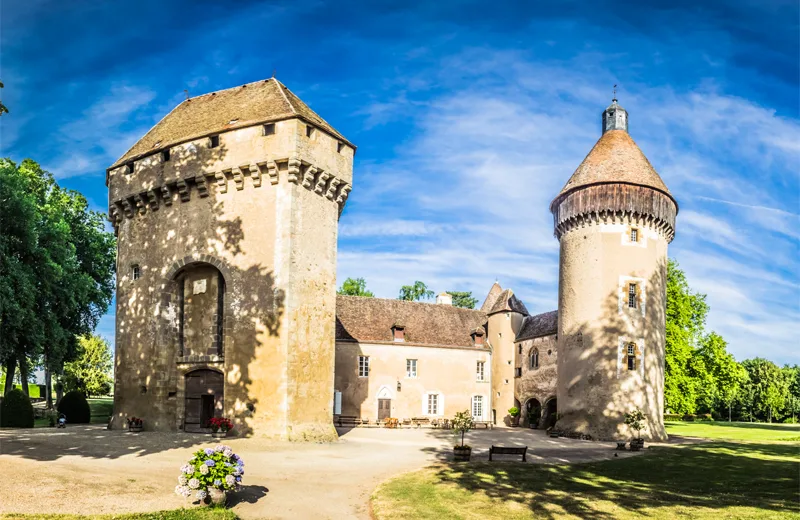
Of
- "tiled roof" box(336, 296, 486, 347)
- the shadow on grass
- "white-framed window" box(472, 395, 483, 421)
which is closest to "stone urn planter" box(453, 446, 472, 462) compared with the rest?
the shadow on grass

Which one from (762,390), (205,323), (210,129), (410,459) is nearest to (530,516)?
(410,459)

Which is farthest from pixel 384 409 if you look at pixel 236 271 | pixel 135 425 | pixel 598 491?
pixel 598 491

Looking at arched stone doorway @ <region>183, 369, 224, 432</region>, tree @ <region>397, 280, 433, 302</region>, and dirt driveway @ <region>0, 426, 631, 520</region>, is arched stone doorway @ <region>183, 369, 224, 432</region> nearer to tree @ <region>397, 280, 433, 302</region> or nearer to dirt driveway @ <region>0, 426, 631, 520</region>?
dirt driveway @ <region>0, 426, 631, 520</region>

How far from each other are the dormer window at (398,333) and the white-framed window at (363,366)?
8.66 ft

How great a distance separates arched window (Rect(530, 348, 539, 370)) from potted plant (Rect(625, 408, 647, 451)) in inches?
387

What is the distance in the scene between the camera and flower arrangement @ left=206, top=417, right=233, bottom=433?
76.4 feet

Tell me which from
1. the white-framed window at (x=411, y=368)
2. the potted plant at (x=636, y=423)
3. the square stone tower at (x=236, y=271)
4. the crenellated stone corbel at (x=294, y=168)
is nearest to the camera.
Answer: the square stone tower at (x=236, y=271)

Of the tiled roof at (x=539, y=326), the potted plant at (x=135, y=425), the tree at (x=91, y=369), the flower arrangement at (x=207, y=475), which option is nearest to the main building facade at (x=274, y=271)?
the potted plant at (x=135, y=425)

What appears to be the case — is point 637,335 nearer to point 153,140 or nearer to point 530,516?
Answer: point 530,516

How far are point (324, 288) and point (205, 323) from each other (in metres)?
5.38

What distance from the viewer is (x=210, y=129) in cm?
2666

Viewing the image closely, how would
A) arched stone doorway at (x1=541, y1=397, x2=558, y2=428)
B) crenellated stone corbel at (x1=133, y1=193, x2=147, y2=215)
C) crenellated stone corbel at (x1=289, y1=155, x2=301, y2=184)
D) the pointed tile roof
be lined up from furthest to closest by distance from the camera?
the pointed tile roof, arched stone doorway at (x1=541, y1=397, x2=558, y2=428), crenellated stone corbel at (x1=133, y1=193, x2=147, y2=215), crenellated stone corbel at (x1=289, y1=155, x2=301, y2=184)

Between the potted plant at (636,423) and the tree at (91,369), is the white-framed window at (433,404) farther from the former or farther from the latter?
the tree at (91,369)

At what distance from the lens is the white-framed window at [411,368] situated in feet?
139
